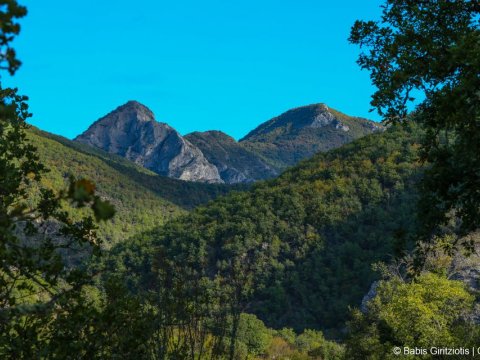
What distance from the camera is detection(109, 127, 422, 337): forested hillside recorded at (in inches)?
4033

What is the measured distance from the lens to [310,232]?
118438mm

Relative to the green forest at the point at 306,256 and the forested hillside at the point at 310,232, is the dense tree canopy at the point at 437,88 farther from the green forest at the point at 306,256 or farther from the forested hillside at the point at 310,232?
the forested hillside at the point at 310,232

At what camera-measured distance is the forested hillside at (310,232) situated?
336 feet

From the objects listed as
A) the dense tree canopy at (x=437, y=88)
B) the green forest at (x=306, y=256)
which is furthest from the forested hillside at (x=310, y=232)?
the dense tree canopy at (x=437, y=88)

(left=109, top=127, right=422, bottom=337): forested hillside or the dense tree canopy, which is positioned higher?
(left=109, top=127, right=422, bottom=337): forested hillside

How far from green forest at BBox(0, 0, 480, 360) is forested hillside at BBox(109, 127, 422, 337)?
0.39 m

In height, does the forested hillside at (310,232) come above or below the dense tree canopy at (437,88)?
above

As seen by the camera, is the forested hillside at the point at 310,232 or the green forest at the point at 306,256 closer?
the green forest at the point at 306,256

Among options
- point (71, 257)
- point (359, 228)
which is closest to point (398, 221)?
point (359, 228)

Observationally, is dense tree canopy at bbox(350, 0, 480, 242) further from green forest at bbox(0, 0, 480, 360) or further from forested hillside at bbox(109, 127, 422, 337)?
forested hillside at bbox(109, 127, 422, 337)

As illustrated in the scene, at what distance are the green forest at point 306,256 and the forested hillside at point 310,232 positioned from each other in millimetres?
390

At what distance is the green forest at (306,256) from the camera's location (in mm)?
6285

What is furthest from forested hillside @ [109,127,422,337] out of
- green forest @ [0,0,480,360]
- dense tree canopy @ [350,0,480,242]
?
dense tree canopy @ [350,0,480,242]

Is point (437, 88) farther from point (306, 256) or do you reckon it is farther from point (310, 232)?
point (310, 232)
